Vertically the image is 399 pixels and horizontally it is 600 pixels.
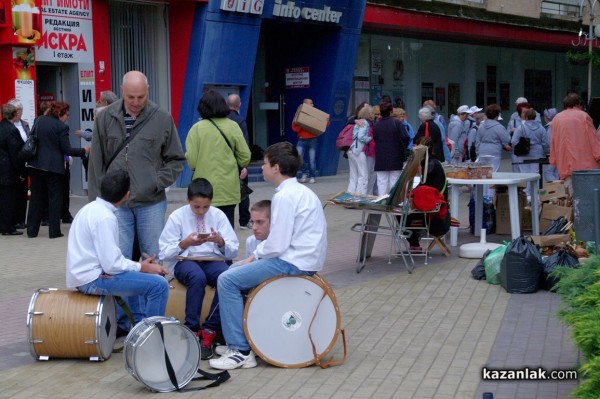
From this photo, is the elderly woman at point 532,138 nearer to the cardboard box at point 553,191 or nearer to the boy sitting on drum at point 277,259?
the cardboard box at point 553,191

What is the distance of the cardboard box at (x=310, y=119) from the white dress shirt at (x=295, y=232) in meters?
11.2

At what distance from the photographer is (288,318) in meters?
6.48

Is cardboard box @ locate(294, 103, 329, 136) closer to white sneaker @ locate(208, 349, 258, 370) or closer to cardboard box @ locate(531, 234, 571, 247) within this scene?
cardboard box @ locate(531, 234, 571, 247)

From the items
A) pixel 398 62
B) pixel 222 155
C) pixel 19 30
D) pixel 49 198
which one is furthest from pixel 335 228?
pixel 398 62

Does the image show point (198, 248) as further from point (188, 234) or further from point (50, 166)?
point (50, 166)

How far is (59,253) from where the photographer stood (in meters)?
11.7

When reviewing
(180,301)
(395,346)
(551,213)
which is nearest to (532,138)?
(551,213)

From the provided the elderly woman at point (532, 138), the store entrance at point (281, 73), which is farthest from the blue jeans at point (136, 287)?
the store entrance at point (281, 73)

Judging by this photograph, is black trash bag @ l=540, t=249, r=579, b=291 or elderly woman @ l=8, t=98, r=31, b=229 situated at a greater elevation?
elderly woman @ l=8, t=98, r=31, b=229

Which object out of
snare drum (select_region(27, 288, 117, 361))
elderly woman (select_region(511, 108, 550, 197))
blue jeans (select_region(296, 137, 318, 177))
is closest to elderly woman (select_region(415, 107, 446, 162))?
elderly woman (select_region(511, 108, 550, 197))

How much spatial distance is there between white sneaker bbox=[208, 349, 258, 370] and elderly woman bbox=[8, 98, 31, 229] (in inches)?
298

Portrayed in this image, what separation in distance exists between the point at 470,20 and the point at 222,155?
1889 cm

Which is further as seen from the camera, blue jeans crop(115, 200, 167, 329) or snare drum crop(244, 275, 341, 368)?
blue jeans crop(115, 200, 167, 329)

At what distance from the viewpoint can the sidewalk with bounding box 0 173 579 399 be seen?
6070 millimetres
